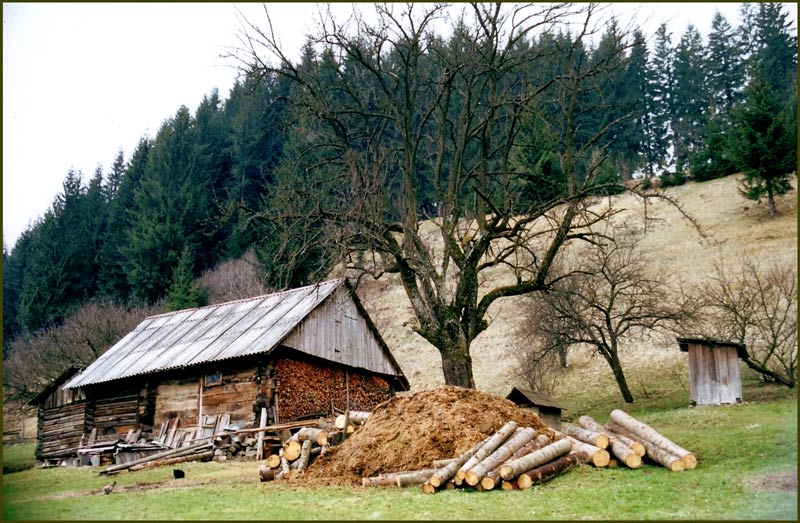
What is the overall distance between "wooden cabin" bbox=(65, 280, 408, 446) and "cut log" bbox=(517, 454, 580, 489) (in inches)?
472

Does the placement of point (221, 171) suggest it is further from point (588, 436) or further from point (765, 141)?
point (588, 436)

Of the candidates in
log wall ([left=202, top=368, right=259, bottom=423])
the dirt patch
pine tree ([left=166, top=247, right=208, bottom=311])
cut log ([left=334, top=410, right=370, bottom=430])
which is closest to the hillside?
log wall ([left=202, top=368, right=259, bottom=423])

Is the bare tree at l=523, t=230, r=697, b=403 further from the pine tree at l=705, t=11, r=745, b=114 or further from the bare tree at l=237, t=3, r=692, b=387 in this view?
the pine tree at l=705, t=11, r=745, b=114

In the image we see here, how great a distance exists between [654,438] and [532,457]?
9.60 ft

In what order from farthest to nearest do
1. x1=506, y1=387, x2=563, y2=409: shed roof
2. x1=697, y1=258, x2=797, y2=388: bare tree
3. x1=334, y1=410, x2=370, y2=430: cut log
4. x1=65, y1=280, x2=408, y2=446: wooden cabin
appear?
x1=697, y1=258, x2=797, y2=388: bare tree < x1=65, y1=280, x2=408, y2=446: wooden cabin < x1=506, y1=387, x2=563, y2=409: shed roof < x1=334, y1=410, x2=370, y2=430: cut log

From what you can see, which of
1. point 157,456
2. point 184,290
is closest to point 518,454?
point 157,456

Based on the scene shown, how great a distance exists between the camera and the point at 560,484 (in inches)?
520

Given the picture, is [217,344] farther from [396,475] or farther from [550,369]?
[550,369]

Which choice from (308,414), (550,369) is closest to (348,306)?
(308,414)

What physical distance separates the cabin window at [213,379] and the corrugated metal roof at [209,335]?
0.78 metres

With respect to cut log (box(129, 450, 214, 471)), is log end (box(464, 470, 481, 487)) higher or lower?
higher

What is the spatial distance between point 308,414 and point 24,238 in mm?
55012

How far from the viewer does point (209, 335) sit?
27531mm

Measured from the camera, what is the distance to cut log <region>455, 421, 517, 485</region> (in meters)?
13.1
